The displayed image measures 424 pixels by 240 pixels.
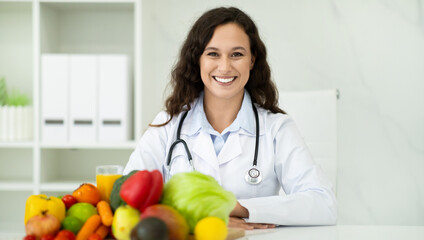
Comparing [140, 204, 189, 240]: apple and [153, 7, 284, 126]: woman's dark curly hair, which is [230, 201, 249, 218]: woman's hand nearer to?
[140, 204, 189, 240]: apple

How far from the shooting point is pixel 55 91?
8.75 feet

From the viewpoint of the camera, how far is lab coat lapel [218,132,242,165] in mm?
1752

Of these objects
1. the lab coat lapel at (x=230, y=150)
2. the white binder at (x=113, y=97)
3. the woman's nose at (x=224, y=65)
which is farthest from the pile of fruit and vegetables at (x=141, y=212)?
the white binder at (x=113, y=97)

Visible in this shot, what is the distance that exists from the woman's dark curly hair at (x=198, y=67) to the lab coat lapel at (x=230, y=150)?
0.77 feet

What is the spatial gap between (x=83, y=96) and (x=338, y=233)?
1761 millimetres

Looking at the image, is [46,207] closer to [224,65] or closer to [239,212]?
[239,212]

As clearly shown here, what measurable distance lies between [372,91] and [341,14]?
0.50m

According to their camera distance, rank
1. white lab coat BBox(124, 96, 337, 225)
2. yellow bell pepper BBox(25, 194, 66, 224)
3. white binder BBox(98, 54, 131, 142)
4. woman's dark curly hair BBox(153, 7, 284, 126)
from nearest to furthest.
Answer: yellow bell pepper BBox(25, 194, 66, 224) → white lab coat BBox(124, 96, 337, 225) → woman's dark curly hair BBox(153, 7, 284, 126) → white binder BBox(98, 54, 131, 142)

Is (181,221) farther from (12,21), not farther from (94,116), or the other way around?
(12,21)

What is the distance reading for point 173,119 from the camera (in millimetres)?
1924

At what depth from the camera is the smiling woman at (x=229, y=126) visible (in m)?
1.73

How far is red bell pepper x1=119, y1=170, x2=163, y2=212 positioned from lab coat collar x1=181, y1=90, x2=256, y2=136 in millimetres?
854

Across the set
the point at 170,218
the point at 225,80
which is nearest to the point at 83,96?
the point at 225,80

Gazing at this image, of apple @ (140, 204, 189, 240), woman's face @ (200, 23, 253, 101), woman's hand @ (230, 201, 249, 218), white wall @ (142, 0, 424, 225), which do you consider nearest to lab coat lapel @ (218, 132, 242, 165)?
woman's face @ (200, 23, 253, 101)
